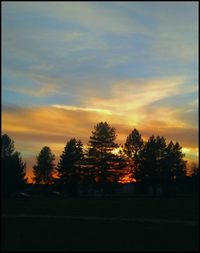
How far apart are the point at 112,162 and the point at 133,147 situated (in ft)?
26.4

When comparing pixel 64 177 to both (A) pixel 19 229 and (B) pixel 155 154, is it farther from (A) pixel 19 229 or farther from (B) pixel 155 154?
(A) pixel 19 229

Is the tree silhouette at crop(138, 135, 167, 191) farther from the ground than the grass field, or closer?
farther from the ground

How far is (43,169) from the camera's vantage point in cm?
10588

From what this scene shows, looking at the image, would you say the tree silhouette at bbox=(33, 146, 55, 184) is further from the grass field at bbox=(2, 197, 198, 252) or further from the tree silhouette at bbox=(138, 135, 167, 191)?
the grass field at bbox=(2, 197, 198, 252)

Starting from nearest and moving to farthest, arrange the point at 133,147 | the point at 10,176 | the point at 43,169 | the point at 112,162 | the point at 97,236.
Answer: the point at 97,236, the point at 10,176, the point at 112,162, the point at 133,147, the point at 43,169

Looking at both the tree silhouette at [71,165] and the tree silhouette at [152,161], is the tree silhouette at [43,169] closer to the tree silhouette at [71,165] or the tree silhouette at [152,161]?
the tree silhouette at [71,165]

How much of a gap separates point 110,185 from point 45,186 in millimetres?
20702

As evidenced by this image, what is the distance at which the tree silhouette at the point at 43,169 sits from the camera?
105562mm

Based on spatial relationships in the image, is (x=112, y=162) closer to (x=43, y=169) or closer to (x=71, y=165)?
(x=71, y=165)

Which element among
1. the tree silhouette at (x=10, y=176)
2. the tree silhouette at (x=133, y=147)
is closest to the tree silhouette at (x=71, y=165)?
the tree silhouette at (x=133, y=147)

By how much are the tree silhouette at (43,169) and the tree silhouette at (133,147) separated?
22242mm

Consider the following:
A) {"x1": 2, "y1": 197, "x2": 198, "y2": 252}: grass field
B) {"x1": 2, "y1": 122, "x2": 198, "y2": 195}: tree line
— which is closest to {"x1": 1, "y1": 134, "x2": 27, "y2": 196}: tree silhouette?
{"x1": 2, "y1": 122, "x2": 198, "y2": 195}: tree line

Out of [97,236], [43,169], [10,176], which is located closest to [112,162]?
[10,176]

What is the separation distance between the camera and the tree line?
268 feet
